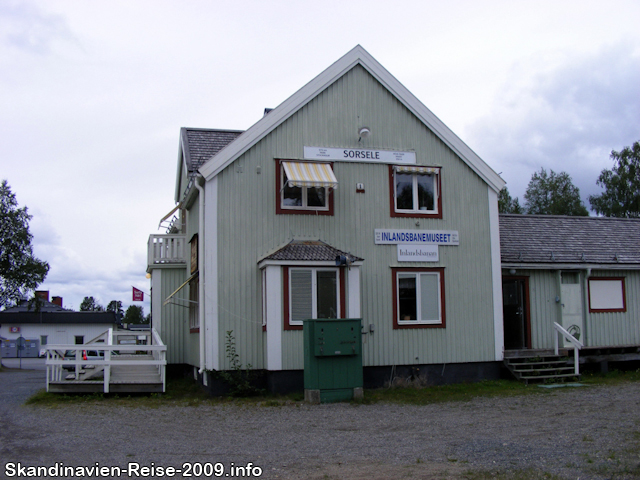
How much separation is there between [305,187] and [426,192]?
347 cm

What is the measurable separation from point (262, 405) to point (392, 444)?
5.05 metres

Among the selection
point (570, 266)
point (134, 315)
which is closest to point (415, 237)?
point (570, 266)

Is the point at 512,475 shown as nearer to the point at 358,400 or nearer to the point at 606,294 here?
the point at 358,400

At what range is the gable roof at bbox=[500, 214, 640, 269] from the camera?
63.0ft

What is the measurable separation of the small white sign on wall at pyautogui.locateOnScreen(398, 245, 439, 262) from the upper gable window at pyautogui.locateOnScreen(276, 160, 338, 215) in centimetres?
221

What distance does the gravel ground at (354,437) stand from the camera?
8195 millimetres

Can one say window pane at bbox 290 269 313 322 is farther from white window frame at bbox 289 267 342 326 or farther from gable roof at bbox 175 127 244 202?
gable roof at bbox 175 127 244 202

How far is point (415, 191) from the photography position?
696 inches

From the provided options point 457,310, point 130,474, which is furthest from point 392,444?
point 457,310

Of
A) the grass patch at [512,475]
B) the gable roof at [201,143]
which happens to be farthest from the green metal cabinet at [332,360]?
the grass patch at [512,475]

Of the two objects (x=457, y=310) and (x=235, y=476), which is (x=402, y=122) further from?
(x=235, y=476)

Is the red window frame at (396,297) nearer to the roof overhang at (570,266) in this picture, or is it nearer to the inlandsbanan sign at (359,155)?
the roof overhang at (570,266)

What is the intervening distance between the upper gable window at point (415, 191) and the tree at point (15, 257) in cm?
2937

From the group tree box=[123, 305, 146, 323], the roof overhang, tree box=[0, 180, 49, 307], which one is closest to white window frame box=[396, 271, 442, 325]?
the roof overhang
